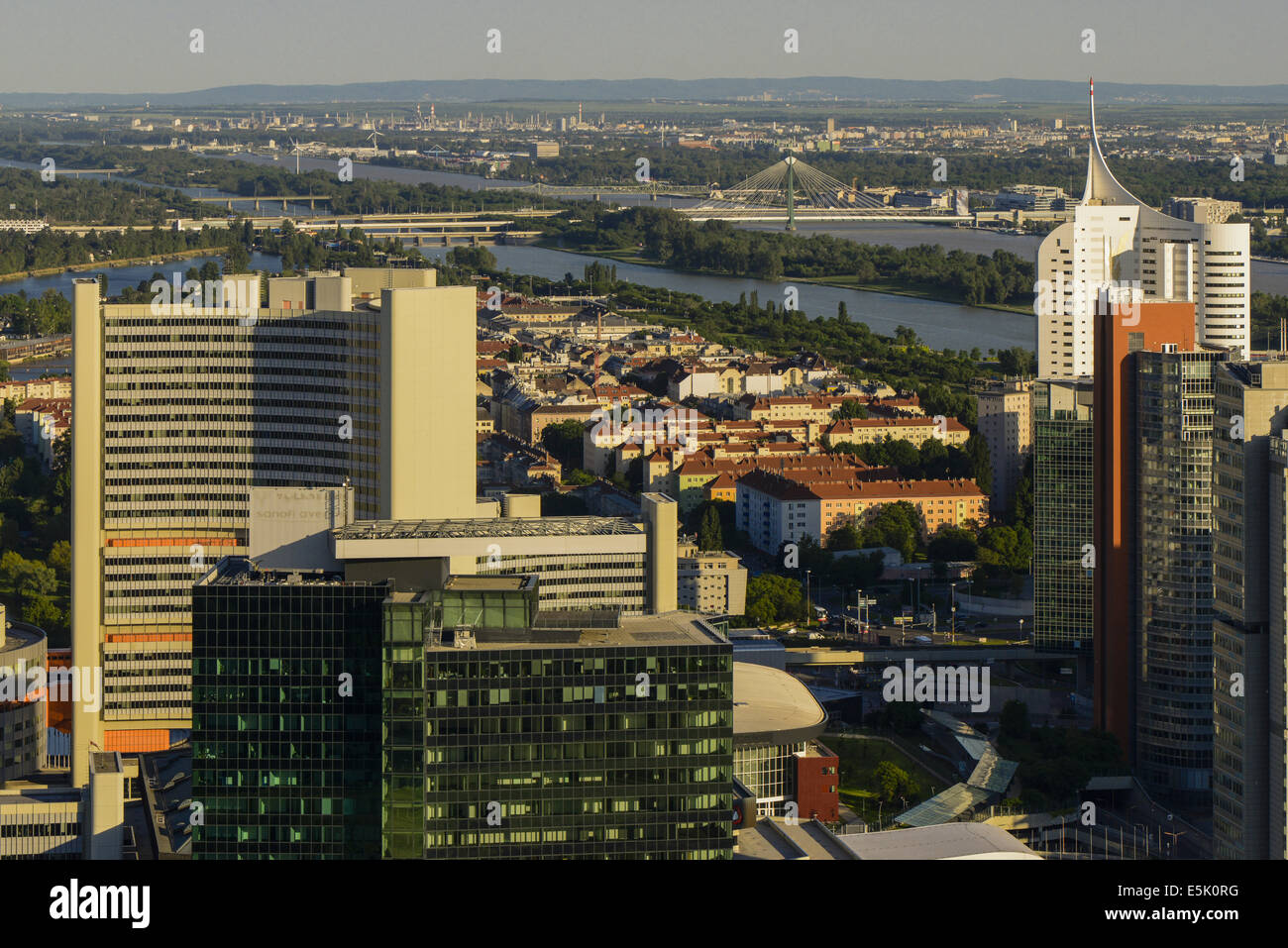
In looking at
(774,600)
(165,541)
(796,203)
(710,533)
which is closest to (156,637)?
(165,541)

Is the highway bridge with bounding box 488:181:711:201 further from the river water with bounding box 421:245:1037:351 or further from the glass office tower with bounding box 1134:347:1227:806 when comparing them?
the glass office tower with bounding box 1134:347:1227:806

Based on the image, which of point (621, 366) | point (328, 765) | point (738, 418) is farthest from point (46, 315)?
point (328, 765)

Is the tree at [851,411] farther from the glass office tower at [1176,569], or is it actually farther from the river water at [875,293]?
the glass office tower at [1176,569]

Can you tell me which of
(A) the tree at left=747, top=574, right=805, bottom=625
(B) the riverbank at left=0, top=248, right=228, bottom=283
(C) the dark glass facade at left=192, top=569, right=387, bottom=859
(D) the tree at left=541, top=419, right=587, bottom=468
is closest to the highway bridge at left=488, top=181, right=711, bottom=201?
(B) the riverbank at left=0, top=248, right=228, bottom=283

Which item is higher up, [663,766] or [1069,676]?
[663,766]

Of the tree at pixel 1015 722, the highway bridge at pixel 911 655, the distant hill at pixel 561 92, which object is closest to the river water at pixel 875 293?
the highway bridge at pixel 911 655

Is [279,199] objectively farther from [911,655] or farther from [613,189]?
[911,655]

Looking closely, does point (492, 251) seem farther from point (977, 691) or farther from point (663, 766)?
point (663, 766)
